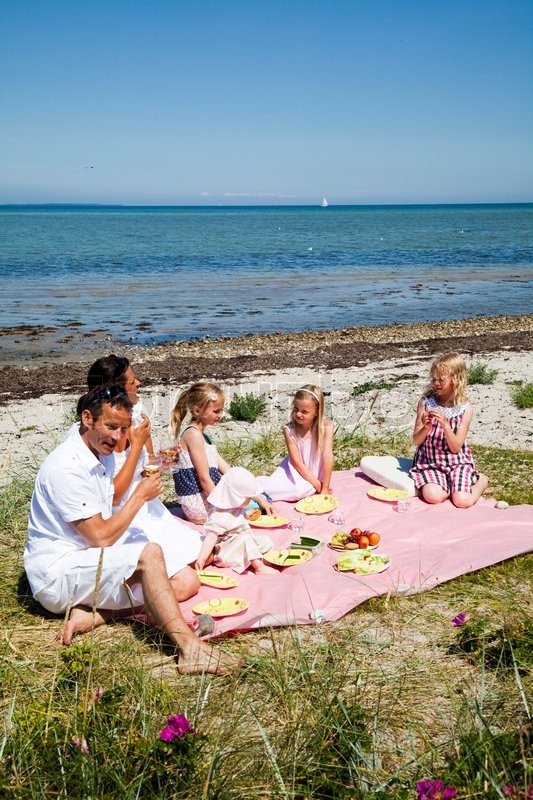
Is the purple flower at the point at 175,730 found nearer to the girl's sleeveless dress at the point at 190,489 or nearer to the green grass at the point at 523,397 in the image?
the girl's sleeveless dress at the point at 190,489

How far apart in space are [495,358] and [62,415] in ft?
26.9

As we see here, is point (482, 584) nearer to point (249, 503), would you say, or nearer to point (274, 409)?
point (249, 503)

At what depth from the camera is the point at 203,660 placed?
13.1 feet

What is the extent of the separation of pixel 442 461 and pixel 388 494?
24.8 inches

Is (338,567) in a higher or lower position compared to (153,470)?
lower

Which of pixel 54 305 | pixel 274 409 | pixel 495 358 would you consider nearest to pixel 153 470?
pixel 274 409

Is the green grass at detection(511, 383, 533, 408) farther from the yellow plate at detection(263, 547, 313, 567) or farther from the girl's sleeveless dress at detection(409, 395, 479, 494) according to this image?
the yellow plate at detection(263, 547, 313, 567)

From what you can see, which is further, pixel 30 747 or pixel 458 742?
pixel 458 742

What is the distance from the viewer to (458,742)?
327cm

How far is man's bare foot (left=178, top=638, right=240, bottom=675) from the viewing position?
12.9 feet

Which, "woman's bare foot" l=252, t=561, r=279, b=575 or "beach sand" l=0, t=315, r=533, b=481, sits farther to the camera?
"beach sand" l=0, t=315, r=533, b=481

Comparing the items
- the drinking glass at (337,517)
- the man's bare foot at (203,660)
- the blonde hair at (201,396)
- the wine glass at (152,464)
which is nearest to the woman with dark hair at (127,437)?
the wine glass at (152,464)

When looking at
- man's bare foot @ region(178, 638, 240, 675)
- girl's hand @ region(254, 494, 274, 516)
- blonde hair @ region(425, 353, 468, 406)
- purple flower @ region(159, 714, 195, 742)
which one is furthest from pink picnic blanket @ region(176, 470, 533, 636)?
purple flower @ region(159, 714, 195, 742)

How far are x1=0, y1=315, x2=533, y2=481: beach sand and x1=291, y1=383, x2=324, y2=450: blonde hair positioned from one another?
2.41 meters
